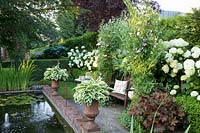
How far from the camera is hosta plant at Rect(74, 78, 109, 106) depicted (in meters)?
4.61

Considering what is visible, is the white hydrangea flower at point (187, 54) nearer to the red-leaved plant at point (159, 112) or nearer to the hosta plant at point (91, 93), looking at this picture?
the red-leaved plant at point (159, 112)

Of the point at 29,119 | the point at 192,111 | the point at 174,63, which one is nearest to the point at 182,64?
the point at 174,63

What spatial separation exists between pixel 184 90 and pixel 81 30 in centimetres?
1167

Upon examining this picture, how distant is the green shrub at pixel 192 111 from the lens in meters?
4.63

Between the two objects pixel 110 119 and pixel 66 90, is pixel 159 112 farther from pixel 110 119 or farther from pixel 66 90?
pixel 66 90

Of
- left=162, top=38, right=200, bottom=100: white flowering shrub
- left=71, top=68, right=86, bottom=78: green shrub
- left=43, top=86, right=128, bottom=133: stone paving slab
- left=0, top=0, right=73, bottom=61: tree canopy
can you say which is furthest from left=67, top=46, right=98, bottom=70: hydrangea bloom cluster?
left=162, top=38, right=200, bottom=100: white flowering shrub

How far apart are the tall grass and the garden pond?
0.61m

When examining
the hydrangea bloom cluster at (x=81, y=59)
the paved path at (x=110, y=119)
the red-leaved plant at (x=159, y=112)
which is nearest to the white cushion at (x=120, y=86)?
the paved path at (x=110, y=119)

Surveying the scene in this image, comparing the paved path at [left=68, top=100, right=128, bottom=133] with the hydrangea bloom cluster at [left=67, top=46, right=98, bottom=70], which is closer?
the paved path at [left=68, top=100, right=128, bottom=133]

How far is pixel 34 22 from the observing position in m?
8.66

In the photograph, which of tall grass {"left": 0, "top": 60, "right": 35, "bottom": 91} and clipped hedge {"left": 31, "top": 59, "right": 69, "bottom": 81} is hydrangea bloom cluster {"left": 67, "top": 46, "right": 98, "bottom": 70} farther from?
tall grass {"left": 0, "top": 60, "right": 35, "bottom": 91}

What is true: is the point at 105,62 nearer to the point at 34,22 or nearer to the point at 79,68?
the point at 34,22

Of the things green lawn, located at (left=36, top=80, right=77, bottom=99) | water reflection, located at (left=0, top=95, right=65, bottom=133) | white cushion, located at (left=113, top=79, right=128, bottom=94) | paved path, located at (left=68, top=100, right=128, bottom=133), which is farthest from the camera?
green lawn, located at (left=36, top=80, right=77, bottom=99)

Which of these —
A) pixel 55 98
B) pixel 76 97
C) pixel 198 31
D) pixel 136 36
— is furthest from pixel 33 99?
pixel 198 31
